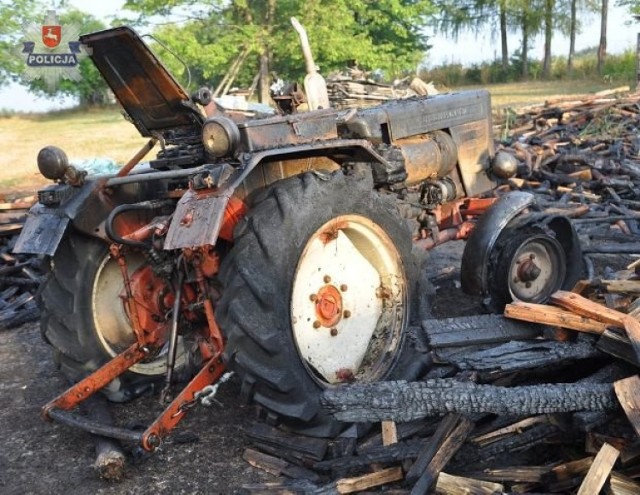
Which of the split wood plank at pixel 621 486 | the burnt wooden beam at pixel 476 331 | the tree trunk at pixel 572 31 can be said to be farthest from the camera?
the tree trunk at pixel 572 31

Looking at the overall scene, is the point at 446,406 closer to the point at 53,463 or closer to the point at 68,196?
the point at 53,463

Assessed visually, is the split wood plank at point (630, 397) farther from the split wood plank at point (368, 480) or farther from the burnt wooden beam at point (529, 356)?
the split wood plank at point (368, 480)

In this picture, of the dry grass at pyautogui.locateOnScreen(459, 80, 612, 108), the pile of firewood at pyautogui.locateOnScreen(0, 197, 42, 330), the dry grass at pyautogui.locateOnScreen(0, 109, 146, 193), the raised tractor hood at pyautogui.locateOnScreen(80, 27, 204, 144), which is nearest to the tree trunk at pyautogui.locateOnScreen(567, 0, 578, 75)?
the dry grass at pyautogui.locateOnScreen(459, 80, 612, 108)

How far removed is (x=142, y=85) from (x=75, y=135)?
84.2 feet

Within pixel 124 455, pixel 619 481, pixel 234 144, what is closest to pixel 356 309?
pixel 234 144

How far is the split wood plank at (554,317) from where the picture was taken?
3684 millimetres

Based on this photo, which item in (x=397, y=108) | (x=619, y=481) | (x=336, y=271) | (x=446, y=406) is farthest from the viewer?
(x=397, y=108)

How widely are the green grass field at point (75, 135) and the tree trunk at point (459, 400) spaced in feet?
42.8

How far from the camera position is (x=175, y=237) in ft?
11.5

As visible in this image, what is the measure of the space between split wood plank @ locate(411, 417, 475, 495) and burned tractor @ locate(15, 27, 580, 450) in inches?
28.3

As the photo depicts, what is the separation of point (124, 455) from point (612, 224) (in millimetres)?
7450

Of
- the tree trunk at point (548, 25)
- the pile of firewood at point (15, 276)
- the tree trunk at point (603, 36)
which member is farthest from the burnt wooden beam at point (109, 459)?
the tree trunk at point (548, 25)

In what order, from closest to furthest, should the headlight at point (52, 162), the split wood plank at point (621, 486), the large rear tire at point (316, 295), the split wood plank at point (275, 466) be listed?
1. the split wood plank at point (621, 486)
2. the large rear tire at point (316, 295)
3. the split wood plank at point (275, 466)
4. the headlight at point (52, 162)

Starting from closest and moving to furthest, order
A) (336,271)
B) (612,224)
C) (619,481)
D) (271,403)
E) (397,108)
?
1. (619,481)
2. (271,403)
3. (336,271)
4. (397,108)
5. (612,224)
